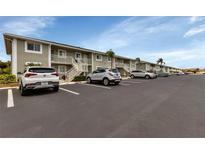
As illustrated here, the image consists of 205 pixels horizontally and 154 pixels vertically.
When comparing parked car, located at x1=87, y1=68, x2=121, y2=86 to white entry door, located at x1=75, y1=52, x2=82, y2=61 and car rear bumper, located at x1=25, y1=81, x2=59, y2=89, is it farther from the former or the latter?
white entry door, located at x1=75, y1=52, x2=82, y2=61

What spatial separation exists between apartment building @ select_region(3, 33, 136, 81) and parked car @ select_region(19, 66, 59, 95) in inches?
238

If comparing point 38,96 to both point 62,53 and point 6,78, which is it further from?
point 62,53

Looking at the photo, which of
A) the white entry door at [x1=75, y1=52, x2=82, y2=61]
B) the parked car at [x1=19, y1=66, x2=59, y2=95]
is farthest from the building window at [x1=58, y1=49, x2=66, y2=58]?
the parked car at [x1=19, y1=66, x2=59, y2=95]

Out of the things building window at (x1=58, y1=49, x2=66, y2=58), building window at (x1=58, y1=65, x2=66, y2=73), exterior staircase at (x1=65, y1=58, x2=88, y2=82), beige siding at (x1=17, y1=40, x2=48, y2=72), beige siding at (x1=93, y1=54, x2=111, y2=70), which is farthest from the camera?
beige siding at (x1=93, y1=54, x2=111, y2=70)

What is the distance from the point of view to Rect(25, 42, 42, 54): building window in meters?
15.2

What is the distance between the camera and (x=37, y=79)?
751cm

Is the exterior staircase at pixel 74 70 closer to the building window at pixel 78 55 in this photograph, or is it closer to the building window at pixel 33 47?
the building window at pixel 78 55

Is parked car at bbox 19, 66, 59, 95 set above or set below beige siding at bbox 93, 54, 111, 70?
below

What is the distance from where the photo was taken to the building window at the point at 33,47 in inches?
600

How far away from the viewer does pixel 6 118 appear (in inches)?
161

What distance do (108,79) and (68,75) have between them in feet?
25.3

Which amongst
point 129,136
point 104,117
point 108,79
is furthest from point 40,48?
point 129,136

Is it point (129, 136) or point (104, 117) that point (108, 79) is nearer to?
point (104, 117)

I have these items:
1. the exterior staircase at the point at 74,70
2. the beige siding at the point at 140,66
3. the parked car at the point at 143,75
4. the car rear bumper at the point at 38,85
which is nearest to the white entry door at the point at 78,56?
the exterior staircase at the point at 74,70
